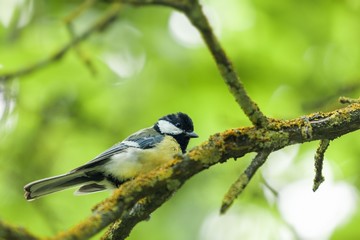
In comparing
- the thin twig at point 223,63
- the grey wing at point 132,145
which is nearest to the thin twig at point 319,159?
the thin twig at point 223,63

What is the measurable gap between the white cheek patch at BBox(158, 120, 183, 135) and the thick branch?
1961 millimetres

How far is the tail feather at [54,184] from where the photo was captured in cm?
339

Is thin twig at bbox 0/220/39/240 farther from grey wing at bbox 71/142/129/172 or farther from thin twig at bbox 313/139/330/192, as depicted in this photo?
grey wing at bbox 71/142/129/172

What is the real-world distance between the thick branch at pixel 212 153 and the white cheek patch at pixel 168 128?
1.96 m

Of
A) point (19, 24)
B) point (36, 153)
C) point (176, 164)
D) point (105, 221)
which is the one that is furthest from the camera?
point (36, 153)

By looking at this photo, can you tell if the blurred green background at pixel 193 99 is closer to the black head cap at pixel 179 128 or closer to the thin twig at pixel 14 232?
the black head cap at pixel 179 128

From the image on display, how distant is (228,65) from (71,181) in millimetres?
2096

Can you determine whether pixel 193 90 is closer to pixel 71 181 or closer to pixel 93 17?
pixel 93 17

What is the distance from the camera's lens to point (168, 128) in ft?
14.4

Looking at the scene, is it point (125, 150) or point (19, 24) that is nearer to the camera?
point (125, 150)

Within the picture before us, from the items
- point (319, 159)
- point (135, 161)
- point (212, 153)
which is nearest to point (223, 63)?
point (212, 153)

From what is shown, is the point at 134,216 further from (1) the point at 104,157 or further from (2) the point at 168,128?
(2) the point at 168,128

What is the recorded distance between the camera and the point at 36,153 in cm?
522

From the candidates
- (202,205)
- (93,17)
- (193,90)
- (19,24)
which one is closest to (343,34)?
(193,90)
